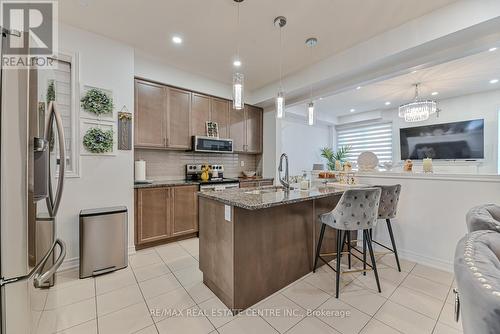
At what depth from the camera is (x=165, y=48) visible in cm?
305

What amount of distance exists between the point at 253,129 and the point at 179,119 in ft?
5.88

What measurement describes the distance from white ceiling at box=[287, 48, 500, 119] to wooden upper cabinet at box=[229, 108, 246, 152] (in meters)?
1.96

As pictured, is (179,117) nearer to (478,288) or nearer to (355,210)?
(355,210)

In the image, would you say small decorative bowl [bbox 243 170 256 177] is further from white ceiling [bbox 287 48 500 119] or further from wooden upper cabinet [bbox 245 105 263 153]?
white ceiling [bbox 287 48 500 119]

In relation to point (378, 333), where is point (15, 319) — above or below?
above

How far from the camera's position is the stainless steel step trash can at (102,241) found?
234 cm

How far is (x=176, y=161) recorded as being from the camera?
4027 millimetres

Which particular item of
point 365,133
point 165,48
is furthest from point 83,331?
point 365,133

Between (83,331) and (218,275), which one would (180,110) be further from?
(83,331)

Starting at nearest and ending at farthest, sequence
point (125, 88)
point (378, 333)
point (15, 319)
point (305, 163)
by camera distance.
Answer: point (15, 319)
point (378, 333)
point (125, 88)
point (305, 163)

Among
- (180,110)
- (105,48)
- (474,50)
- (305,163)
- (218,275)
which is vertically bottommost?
(218,275)

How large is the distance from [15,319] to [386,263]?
3.26m

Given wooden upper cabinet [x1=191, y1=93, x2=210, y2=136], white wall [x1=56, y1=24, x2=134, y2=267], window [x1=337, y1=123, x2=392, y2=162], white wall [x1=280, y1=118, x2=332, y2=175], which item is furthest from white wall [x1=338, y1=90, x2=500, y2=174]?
white wall [x1=56, y1=24, x2=134, y2=267]

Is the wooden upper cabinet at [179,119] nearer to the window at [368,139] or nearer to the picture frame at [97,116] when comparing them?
the picture frame at [97,116]
